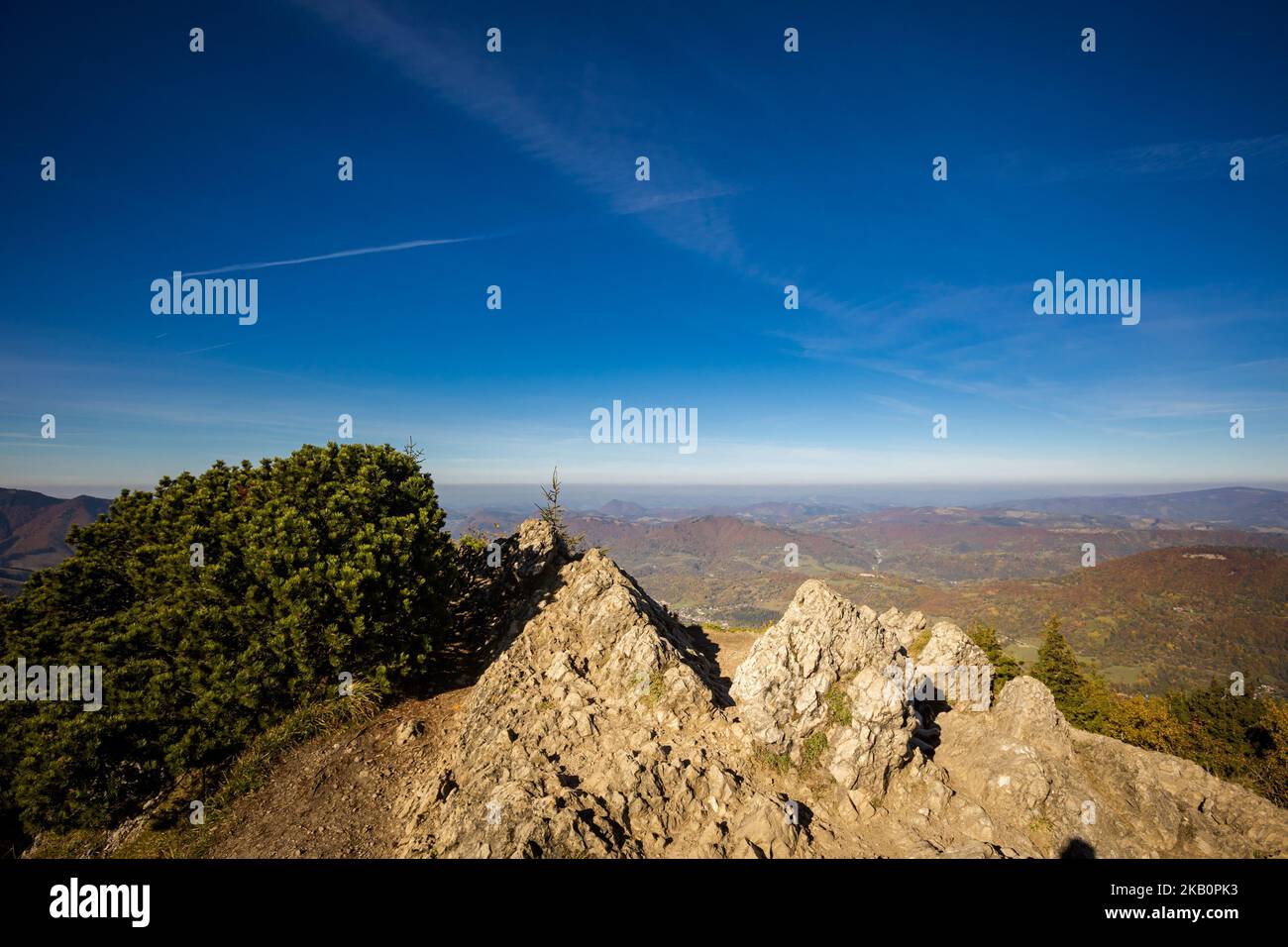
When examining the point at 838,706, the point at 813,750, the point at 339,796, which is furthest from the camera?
the point at 838,706

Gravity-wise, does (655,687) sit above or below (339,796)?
above

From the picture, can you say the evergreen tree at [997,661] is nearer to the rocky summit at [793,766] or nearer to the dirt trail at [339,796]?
the rocky summit at [793,766]

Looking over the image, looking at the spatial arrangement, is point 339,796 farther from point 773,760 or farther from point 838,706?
point 838,706

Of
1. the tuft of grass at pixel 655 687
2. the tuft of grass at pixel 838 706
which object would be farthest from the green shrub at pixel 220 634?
the tuft of grass at pixel 838 706

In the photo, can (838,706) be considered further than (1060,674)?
No

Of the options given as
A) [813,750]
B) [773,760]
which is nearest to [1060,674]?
[813,750]

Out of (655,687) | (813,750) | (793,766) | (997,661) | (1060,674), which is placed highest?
(655,687)

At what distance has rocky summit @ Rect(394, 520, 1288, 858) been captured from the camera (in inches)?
470

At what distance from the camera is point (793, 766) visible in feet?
45.4

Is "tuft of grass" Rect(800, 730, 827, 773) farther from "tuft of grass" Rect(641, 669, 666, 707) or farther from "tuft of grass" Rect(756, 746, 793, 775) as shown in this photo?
"tuft of grass" Rect(641, 669, 666, 707)

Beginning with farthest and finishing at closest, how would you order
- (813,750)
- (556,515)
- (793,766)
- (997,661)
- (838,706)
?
(997,661) < (556,515) < (838,706) < (813,750) < (793,766)
